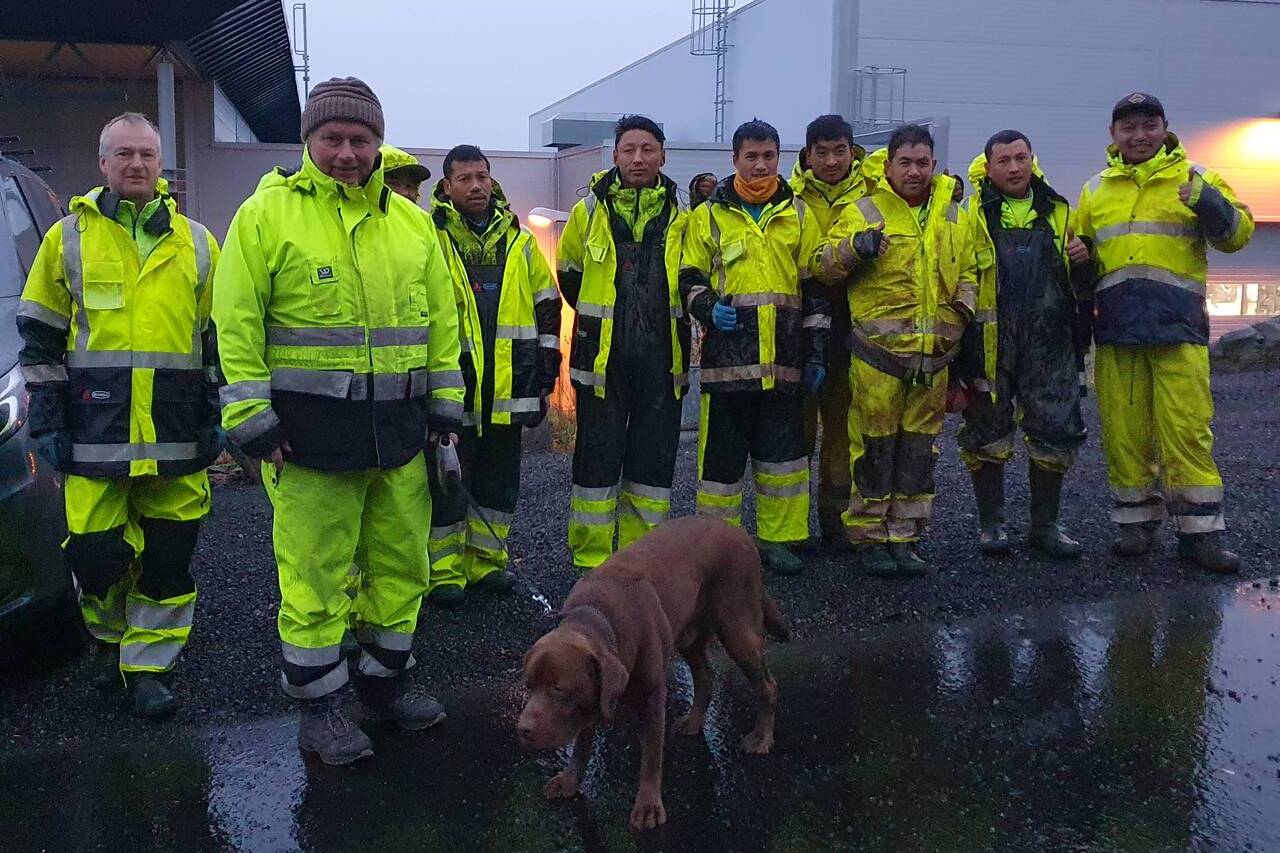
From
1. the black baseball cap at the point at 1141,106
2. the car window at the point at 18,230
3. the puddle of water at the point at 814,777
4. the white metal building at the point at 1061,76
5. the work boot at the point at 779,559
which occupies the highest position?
the white metal building at the point at 1061,76

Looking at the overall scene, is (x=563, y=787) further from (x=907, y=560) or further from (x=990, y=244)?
(x=990, y=244)

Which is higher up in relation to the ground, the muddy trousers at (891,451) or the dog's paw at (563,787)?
the muddy trousers at (891,451)

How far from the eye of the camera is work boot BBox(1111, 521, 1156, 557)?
5945 millimetres

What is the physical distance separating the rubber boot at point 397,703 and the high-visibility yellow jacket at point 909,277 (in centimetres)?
289

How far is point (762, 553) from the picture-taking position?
19.0ft

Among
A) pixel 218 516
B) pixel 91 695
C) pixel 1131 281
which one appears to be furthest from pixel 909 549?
pixel 218 516

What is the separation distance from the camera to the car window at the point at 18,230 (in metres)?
4.83

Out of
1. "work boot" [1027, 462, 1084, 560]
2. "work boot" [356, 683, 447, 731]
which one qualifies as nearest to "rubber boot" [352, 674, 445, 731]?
"work boot" [356, 683, 447, 731]

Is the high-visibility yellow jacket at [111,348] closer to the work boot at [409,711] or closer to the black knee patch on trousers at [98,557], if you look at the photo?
the black knee patch on trousers at [98,557]

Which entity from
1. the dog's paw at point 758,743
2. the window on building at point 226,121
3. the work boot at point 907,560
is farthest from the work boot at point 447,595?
the window on building at point 226,121

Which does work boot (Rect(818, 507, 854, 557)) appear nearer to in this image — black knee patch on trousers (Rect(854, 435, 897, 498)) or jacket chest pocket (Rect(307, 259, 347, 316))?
black knee patch on trousers (Rect(854, 435, 897, 498))

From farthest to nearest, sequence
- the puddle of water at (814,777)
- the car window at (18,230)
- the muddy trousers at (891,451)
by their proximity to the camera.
→ the muddy trousers at (891,451) → the car window at (18,230) → the puddle of water at (814,777)

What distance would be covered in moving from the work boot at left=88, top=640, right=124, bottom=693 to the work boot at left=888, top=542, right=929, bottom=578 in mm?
3747

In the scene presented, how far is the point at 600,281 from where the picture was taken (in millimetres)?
5289
